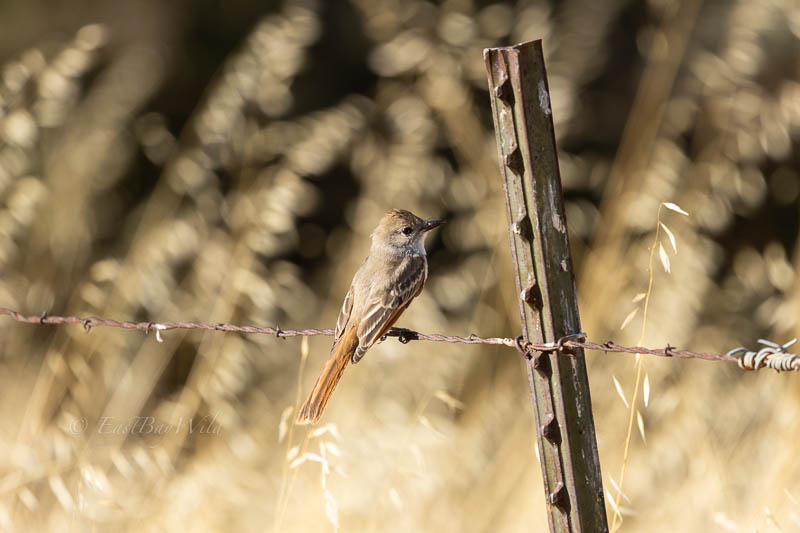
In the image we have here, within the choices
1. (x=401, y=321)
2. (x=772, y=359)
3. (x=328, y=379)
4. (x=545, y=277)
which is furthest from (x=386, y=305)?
(x=401, y=321)

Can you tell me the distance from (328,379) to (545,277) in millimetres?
1431

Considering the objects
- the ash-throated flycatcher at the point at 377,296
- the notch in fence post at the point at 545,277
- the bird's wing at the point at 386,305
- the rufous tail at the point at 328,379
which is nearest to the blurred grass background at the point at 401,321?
the rufous tail at the point at 328,379

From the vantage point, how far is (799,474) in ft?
12.5

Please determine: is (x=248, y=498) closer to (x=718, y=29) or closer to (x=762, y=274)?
(x=762, y=274)

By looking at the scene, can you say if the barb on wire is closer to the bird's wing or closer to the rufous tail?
the rufous tail

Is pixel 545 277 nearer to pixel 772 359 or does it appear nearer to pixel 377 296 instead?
pixel 772 359

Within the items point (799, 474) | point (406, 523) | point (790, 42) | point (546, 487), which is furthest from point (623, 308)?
point (790, 42)

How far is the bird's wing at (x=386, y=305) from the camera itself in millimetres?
3373

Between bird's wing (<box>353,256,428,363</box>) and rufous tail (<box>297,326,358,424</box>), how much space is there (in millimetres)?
44

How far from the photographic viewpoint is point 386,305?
11.3ft

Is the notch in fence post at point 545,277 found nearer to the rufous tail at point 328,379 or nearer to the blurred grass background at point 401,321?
the blurred grass background at point 401,321

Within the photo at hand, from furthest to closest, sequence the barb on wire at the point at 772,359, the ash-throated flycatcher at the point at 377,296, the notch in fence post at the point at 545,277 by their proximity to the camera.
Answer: the ash-throated flycatcher at the point at 377,296 → the notch in fence post at the point at 545,277 → the barb on wire at the point at 772,359

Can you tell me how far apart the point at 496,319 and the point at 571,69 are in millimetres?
1630

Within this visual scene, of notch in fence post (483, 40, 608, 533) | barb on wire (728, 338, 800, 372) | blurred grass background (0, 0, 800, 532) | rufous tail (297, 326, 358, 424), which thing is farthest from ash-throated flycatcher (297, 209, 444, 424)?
barb on wire (728, 338, 800, 372)
